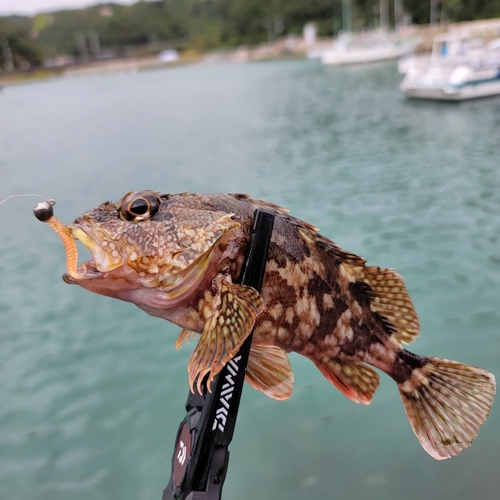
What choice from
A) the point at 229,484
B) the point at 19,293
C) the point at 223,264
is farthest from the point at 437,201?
the point at 223,264

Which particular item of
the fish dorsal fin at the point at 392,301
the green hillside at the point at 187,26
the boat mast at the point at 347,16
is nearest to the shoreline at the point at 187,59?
the boat mast at the point at 347,16

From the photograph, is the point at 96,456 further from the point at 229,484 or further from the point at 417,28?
the point at 417,28

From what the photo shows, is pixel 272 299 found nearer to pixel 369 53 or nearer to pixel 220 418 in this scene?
pixel 220 418

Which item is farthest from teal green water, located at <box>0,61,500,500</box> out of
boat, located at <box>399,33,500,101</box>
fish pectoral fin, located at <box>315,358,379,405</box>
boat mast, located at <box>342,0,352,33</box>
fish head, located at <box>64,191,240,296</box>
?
boat mast, located at <box>342,0,352,33</box>

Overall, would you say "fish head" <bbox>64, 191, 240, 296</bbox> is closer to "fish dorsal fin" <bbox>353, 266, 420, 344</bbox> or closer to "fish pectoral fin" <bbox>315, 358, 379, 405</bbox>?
"fish dorsal fin" <bbox>353, 266, 420, 344</bbox>

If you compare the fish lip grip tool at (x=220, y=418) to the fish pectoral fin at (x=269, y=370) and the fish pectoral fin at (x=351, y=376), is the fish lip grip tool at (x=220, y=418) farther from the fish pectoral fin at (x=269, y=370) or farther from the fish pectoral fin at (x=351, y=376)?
the fish pectoral fin at (x=351, y=376)

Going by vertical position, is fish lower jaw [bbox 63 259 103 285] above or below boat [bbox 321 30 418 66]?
above

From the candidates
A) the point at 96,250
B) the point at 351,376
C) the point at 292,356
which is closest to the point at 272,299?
the point at 351,376
